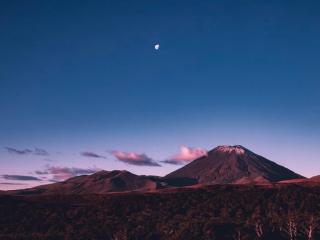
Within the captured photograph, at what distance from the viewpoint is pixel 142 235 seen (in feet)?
379

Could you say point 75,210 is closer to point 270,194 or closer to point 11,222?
point 11,222

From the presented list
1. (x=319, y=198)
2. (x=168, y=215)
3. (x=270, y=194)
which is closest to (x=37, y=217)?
(x=168, y=215)

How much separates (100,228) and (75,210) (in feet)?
80.4

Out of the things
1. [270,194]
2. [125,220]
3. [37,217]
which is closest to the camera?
[125,220]

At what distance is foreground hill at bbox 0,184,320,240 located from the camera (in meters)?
114

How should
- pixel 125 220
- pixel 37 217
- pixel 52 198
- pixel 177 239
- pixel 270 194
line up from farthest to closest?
pixel 52 198 < pixel 270 194 < pixel 37 217 < pixel 125 220 < pixel 177 239

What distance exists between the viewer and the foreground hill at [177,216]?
11431cm

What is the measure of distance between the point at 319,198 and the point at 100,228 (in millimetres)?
65227

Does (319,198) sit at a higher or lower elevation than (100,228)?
higher

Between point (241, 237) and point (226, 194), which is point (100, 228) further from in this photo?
point (226, 194)

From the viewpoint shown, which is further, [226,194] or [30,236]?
[226,194]

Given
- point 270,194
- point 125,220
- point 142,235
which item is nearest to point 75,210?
point 125,220

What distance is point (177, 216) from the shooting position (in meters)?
132

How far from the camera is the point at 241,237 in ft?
363
